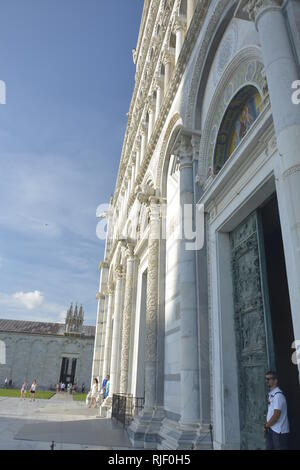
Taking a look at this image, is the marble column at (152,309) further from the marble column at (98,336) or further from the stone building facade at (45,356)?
the stone building facade at (45,356)

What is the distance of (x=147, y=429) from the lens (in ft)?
24.0

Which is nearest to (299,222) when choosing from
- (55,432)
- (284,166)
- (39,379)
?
(284,166)

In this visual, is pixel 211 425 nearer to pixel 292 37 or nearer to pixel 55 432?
pixel 55 432

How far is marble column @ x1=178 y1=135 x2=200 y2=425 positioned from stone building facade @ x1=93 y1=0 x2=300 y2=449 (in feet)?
0.07

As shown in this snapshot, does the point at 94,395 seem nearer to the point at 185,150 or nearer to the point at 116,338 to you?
the point at 116,338

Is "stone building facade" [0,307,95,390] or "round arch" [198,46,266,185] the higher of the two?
"round arch" [198,46,266,185]

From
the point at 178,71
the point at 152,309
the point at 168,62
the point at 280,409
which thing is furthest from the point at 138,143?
the point at 280,409

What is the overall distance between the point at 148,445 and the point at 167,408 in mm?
809

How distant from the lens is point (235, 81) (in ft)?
19.9

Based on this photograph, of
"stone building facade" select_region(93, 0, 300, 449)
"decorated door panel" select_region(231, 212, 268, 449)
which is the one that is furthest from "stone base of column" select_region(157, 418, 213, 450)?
"decorated door panel" select_region(231, 212, 268, 449)

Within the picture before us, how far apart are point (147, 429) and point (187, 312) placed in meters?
2.97

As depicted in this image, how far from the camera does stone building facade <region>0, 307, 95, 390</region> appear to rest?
3791 centimetres

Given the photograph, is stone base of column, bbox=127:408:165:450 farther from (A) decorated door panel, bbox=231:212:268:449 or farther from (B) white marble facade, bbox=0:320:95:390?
(B) white marble facade, bbox=0:320:95:390

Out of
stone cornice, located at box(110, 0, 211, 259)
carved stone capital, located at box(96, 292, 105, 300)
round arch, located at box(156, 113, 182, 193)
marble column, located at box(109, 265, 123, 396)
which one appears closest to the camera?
stone cornice, located at box(110, 0, 211, 259)
